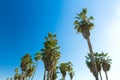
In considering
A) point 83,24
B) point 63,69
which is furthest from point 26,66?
point 83,24

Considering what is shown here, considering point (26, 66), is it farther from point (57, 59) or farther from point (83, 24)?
point (83, 24)

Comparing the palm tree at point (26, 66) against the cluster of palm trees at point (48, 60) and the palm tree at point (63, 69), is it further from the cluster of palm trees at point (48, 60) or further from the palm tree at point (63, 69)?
the palm tree at point (63, 69)

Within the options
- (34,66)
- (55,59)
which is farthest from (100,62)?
(34,66)

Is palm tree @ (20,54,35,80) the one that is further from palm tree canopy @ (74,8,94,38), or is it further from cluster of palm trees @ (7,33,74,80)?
palm tree canopy @ (74,8,94,38)

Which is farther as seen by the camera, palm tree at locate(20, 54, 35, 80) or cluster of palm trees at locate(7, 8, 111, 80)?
palm tree at locate(20, 54, 35, 80)

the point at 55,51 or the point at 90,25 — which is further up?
the point at 90,25

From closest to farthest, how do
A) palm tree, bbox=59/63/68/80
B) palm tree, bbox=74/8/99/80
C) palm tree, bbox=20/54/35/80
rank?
palm tree, bbox=74/8/99/80
palm tree, bbox=59/63/68/80
palm tree, bbox=20/54/35/80

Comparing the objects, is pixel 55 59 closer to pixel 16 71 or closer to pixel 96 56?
pixel 96 56

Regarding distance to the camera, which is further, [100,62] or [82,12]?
[100,62]

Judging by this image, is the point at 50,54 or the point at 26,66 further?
the point at 26,66

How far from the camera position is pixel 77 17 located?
35.7 metres

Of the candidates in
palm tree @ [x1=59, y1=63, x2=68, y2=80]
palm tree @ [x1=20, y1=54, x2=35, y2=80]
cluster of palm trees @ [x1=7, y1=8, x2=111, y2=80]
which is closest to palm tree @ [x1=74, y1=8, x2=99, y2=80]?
cluster of palm trees @ [x1=7, y1=8, x2=111, y2=80]

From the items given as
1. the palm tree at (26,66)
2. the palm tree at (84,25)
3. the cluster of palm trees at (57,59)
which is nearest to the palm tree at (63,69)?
the cluster of palm trees at (57,59)

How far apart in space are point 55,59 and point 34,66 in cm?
1969
